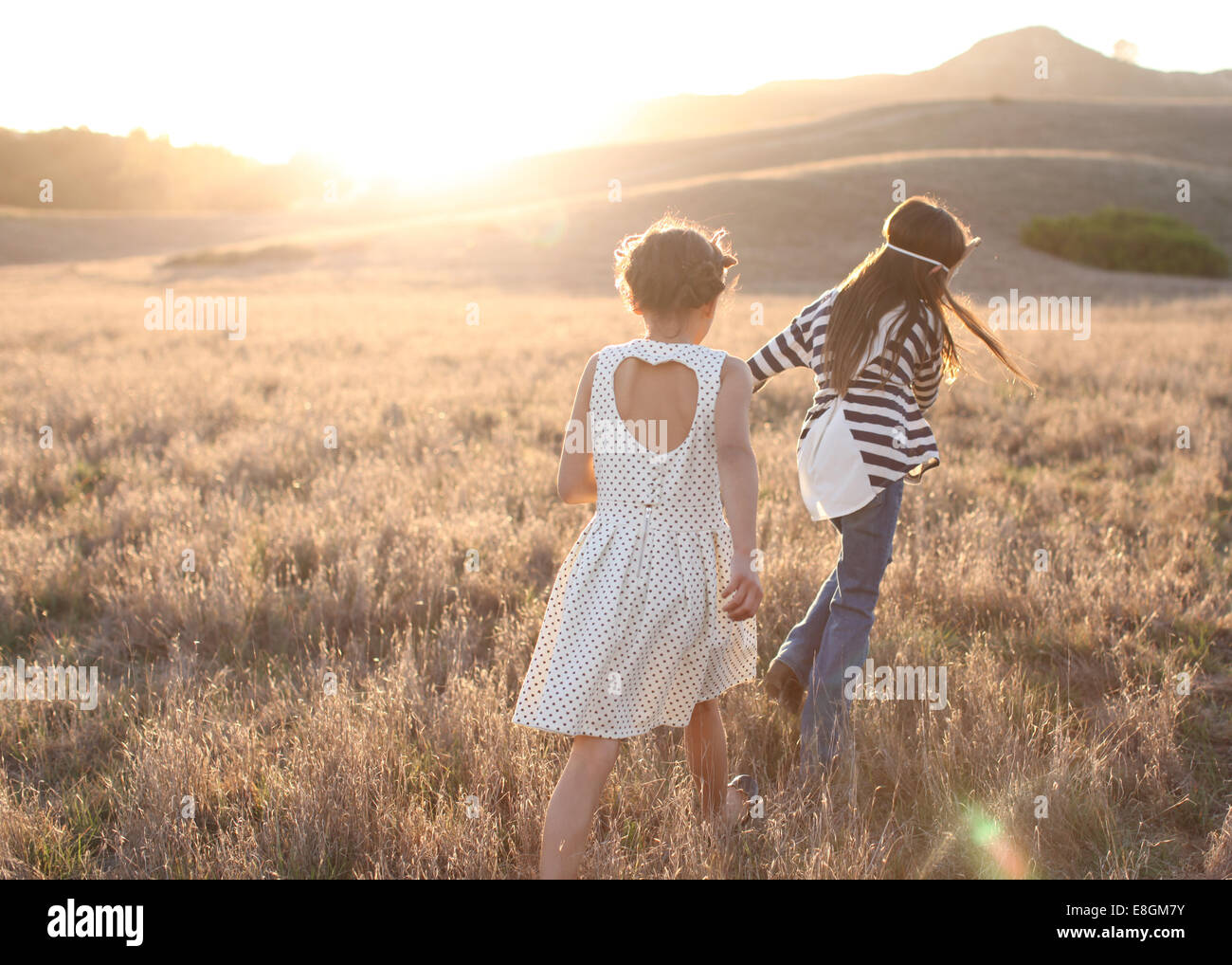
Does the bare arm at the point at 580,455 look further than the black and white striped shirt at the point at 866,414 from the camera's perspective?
No

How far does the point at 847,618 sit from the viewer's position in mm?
3098

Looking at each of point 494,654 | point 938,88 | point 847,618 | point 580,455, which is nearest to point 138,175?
point 494,654

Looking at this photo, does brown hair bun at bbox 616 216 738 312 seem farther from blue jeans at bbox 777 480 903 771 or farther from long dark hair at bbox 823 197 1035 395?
blue jeans at bbox 777 480 903 771

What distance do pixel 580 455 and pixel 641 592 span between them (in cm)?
48

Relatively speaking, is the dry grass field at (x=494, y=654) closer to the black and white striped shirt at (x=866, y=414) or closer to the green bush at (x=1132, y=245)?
the black and white striped shirt at (x=866, y=414)

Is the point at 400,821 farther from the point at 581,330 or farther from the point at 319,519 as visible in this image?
the point at 581,330

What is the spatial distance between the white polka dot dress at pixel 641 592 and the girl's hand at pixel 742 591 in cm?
17

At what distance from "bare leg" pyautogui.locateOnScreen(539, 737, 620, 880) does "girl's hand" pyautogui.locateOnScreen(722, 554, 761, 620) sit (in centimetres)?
52

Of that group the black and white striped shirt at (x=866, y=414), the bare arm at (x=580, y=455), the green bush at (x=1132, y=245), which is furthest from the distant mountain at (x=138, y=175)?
the bare arm at (x=580, y=455)

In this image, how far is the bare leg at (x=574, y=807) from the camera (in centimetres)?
238

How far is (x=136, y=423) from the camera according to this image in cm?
834

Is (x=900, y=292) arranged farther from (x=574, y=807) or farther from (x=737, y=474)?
(x=574, y=807)

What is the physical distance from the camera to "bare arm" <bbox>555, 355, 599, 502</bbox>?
8.71ft

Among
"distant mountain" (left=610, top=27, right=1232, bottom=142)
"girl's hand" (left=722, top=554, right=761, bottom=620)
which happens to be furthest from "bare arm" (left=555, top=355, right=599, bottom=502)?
"distant mountain" (left=610, top=27, right=1232, bottom=142)
